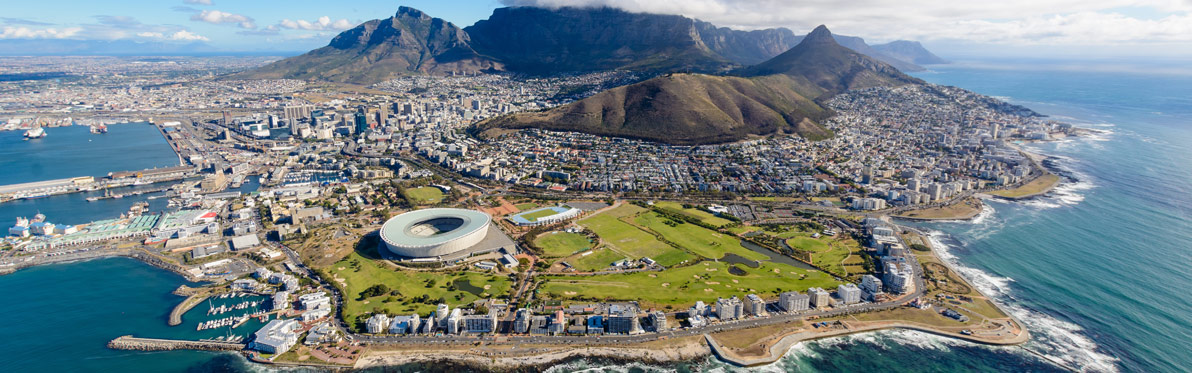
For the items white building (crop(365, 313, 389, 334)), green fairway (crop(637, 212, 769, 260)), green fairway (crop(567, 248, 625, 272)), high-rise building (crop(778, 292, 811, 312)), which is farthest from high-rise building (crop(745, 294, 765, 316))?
white building (crop(365, 313, 389, 334))

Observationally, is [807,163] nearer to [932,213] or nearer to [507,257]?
[932,213]

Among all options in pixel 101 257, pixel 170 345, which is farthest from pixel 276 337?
pixel 101 257

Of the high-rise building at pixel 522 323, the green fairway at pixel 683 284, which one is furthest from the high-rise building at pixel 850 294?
the high-rise building at pixel 522 323

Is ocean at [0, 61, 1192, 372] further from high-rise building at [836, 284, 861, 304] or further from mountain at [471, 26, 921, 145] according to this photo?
mountain at [471, 26, 921, 145]

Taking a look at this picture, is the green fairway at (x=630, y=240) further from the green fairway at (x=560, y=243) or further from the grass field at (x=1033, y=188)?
the grass field at (x=1033, y=188)

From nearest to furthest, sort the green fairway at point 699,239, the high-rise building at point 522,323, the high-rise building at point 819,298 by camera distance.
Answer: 1. the high-rise building at point 522,323
2. the high-rise building at point 819,298
3. the green fairway at point 699,239
